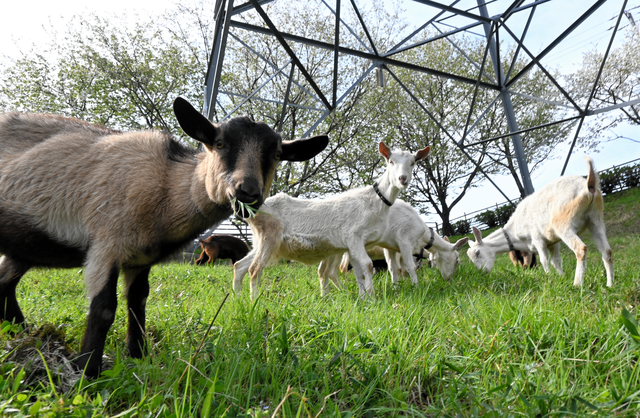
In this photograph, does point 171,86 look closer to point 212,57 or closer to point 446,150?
point 212,57

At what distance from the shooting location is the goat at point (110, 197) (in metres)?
2.37

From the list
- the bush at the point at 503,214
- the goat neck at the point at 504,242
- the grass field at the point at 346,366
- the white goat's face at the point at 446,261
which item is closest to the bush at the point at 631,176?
the bush at the point at 503,214

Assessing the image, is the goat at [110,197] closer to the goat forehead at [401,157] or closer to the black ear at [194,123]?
the black ear at [194,123]

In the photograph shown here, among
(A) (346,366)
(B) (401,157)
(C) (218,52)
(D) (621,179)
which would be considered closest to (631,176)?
(D) (621,179)

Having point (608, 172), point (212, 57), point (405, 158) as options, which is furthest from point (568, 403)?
point (608, 172)

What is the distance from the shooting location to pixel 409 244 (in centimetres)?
734

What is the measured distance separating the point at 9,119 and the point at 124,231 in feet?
4.86

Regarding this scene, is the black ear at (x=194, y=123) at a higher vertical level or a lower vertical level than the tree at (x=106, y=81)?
lower

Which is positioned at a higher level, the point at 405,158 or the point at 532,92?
the point at 532,92

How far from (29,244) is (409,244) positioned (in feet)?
20.2

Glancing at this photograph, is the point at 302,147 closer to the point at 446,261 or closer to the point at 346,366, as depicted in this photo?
the point at 346,366

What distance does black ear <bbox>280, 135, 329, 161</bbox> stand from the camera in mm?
3193

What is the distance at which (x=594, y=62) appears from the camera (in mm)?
26359

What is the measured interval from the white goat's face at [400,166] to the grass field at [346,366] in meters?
2.57
